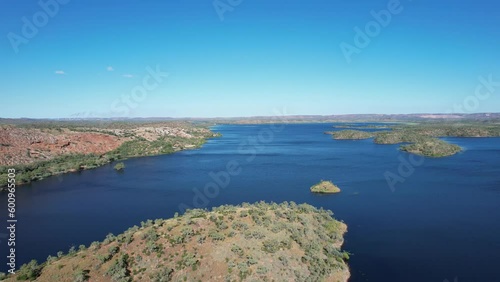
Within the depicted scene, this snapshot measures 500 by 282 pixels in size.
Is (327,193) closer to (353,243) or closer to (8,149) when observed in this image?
(353,243)

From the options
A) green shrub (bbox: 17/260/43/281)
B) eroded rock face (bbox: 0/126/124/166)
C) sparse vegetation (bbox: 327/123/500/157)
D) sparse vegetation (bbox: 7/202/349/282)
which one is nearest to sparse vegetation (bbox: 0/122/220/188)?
eroded rock face (bbox: 0/126/124/166)

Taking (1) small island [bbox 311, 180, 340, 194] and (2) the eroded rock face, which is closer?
(1) small island [bbox 311, 180, 340, 194]

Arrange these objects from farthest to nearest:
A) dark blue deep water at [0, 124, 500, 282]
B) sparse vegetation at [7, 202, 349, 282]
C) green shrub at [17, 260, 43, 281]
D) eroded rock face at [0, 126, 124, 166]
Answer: eroded rock face at [0, 126, 124, 166] → dark blue deep water at [0, 124, 500, 282] → sparse vegetation at [7, 202, 349, 282] → green shrub at [17, 260, 43, 281]

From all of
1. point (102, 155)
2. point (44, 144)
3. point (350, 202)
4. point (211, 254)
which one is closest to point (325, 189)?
point (350, 202)

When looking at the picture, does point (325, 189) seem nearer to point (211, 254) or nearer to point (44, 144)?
point (211, 254)

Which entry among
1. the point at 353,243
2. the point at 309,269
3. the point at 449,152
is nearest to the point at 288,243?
the point at 309,269

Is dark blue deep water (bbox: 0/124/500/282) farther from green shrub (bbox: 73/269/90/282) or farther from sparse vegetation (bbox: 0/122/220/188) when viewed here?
green shrub (bbox: 73/269/90/282)

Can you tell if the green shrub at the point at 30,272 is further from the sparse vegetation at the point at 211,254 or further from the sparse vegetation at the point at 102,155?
the sparse vegetation at the point at 102,155
